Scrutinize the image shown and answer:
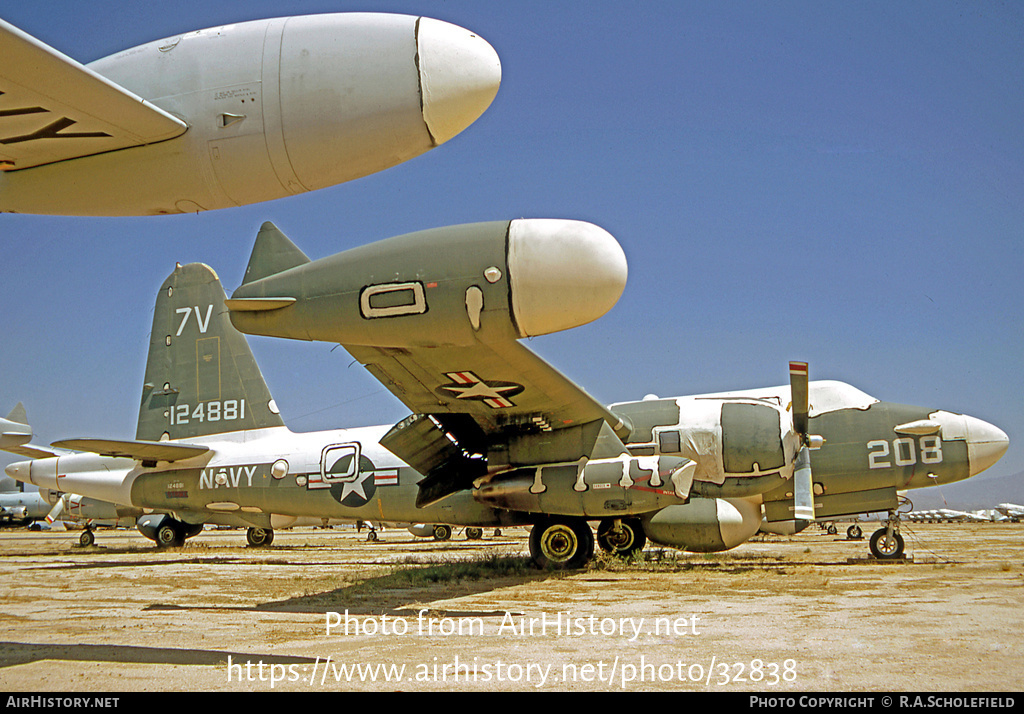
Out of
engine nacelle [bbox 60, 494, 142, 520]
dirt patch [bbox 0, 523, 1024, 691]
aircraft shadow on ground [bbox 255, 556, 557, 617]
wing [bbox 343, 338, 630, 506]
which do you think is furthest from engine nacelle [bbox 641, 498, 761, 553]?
engine nacelle [bbox 60, 494, 142, 520]

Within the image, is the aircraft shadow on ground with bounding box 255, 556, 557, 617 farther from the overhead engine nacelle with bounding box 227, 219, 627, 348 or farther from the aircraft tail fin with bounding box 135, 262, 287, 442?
the aircraft tail fin with bounding box 135, 262, 287, 442

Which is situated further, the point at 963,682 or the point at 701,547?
the point at 701,547

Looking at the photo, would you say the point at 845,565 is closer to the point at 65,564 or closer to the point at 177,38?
the point at 177,38

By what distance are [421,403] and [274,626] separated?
3.92 metres

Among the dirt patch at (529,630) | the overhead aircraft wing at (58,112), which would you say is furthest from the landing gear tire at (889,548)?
the overhead aircraft wing at (58,112)

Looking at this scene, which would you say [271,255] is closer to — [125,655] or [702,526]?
[125,655]

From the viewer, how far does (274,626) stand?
8102 millimetres

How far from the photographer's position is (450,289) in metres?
4.89

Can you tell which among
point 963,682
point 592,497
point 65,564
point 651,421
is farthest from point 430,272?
point 65,564

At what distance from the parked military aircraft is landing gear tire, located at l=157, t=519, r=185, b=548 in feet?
79.2

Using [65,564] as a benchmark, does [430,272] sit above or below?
above

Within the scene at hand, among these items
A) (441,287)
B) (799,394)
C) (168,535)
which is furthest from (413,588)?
(168,535)

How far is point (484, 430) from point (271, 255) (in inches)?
281
